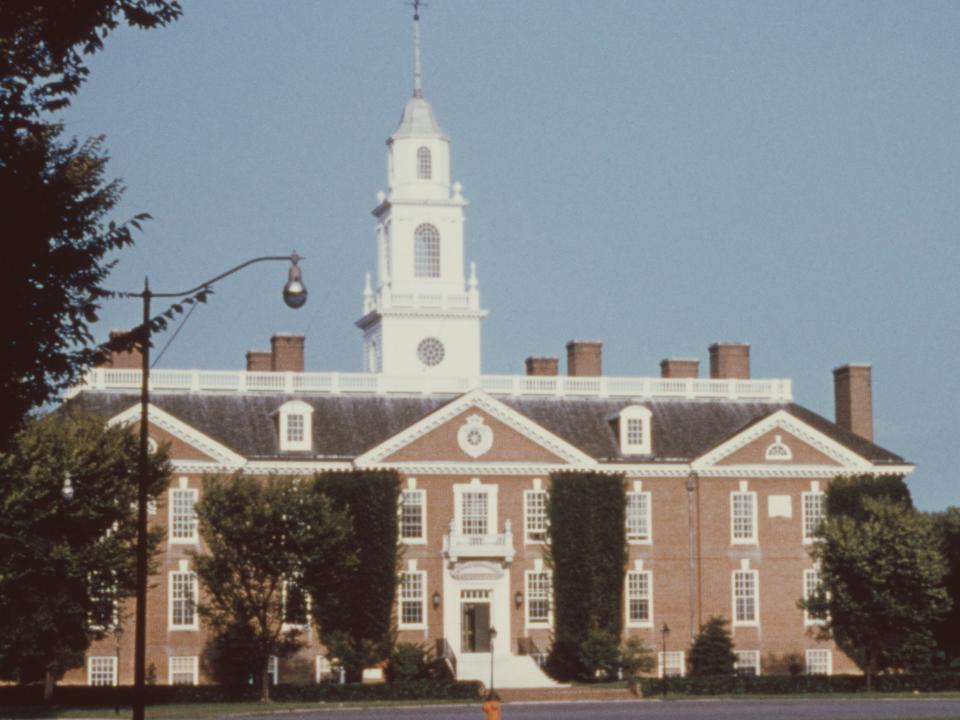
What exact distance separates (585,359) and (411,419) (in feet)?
27.6

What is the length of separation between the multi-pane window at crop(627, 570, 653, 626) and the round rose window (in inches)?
527

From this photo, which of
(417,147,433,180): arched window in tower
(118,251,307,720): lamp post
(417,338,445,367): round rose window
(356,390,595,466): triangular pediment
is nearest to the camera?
(118,251,307,720): lamp post

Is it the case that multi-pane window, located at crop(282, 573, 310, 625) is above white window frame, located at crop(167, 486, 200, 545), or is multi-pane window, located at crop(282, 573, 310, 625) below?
below

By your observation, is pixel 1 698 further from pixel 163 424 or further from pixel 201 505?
pixel 163 424

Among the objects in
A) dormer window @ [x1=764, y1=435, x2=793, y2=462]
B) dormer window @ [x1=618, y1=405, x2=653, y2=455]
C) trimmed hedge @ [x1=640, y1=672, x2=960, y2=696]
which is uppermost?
dormer window @ [x1=618, y1=405, x2=653, y2=455]

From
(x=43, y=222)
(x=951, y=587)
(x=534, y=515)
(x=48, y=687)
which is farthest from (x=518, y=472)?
(x=43, y=222)

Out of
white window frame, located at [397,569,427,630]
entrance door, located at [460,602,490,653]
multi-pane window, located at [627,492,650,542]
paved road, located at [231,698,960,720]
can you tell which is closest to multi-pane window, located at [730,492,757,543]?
multi-pane window, located at [627,492,650,542]

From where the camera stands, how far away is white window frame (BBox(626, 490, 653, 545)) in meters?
70.8

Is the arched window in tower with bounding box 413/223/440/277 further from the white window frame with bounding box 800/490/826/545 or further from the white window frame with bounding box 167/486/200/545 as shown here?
the white window frame with bounding box 800/490/826/545

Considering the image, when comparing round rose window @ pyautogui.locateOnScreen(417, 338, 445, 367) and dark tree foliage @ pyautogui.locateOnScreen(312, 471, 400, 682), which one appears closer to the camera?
dark tree foliage @ pyautogui.locateOnScreen(312, 471, 400, 682)

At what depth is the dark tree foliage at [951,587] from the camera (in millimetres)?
79250

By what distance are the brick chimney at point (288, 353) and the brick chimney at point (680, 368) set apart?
1434 centimetres

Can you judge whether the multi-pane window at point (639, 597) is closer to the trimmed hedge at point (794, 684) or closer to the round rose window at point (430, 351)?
the trimmed hedge at point (794, 684)

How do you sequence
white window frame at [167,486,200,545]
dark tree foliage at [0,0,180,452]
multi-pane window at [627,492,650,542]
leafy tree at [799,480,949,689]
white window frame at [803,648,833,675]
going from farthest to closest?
white window frame at [803,648,833,675], multi-pane window at [627,492,650,542], white window frame at [167,486,200,545], leafy tree at [799,480,949,689], dark tree foliage at [0,0,180,452]
